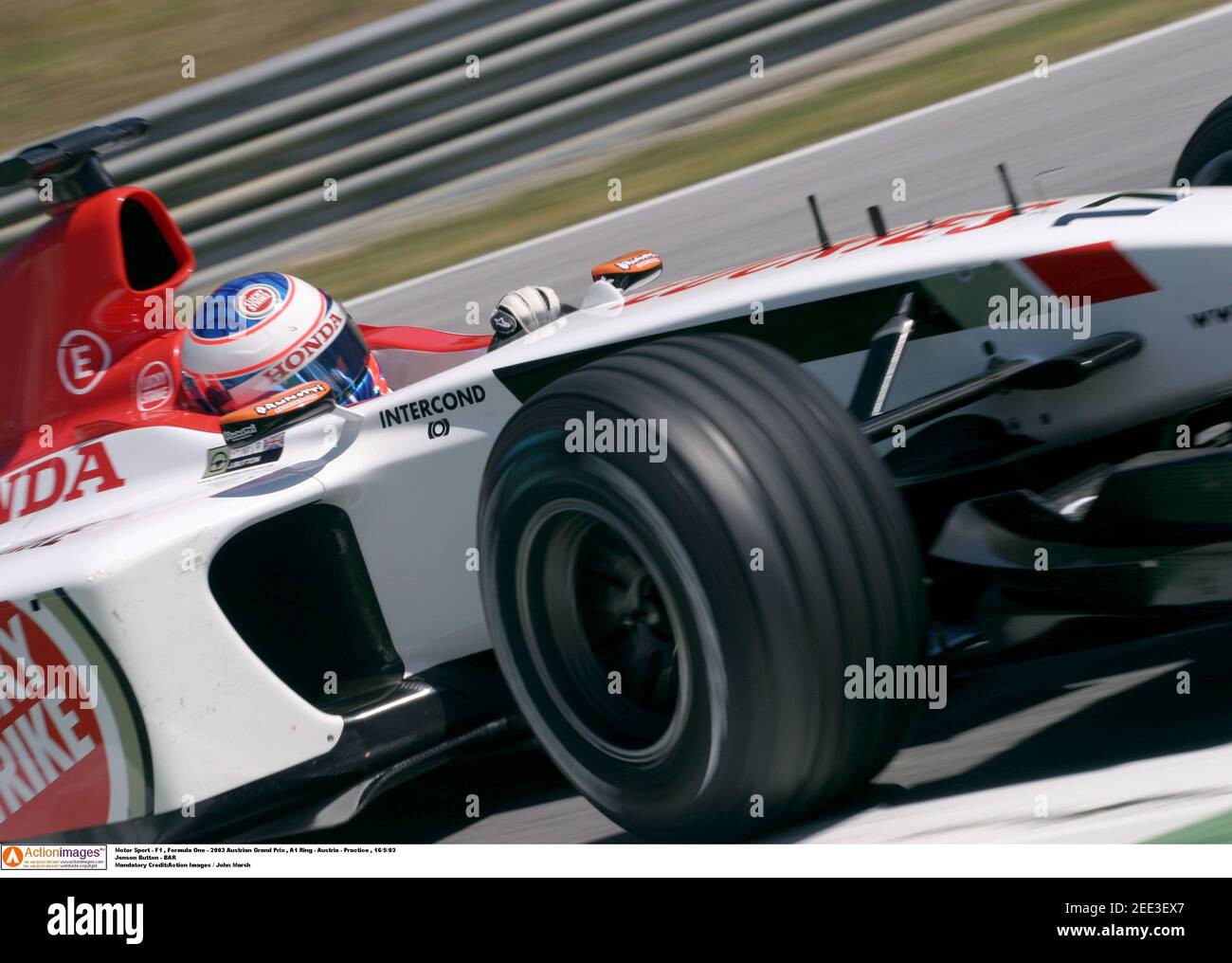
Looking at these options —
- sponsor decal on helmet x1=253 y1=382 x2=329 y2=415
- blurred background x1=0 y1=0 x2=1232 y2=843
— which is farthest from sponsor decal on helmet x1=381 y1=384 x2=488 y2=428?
blurred background x1=0 y1=0 x2=1232 y2=843

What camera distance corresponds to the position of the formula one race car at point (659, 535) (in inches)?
102

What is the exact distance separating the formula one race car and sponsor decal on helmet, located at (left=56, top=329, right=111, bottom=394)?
0.26 metres

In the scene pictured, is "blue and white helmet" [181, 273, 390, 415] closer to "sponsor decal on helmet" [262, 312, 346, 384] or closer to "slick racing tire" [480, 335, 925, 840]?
"sponsor decal on helmet" [262, 312, 346, 384]

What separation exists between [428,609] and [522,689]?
1.89ft

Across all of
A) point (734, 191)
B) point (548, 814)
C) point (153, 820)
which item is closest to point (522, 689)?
point (548, 814)

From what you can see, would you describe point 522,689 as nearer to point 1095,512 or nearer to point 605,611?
point 605,611

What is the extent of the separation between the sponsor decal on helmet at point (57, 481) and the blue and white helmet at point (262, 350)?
296mm

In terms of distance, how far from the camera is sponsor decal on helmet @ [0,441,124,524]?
4.05 meters

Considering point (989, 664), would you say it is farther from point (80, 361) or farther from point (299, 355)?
point (80, 361)

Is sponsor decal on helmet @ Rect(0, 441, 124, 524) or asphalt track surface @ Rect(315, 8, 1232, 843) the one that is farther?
sponsor decal on helmet @ Rect(0, 441, 124, 524)

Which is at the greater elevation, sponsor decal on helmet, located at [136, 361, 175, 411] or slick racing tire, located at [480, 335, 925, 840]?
sponsor decal on helmet, located at [136, 361, 175, 411]
